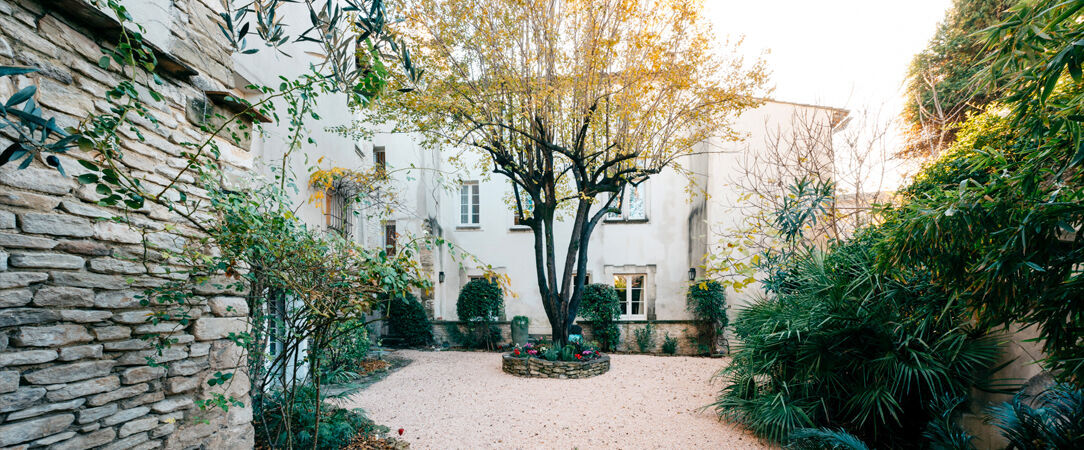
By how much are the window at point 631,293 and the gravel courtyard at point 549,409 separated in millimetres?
2772

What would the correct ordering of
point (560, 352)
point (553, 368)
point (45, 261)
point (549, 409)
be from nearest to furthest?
point (45, 261) < point (549, 409) < point (553, 368) < point (560, 352)

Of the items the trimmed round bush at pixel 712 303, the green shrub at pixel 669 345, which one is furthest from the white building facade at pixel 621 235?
the trimmed round bush at pixel 712 303

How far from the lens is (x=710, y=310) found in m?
10.3

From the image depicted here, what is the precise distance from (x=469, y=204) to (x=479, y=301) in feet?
9.05

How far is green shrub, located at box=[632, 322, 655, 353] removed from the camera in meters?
10.6

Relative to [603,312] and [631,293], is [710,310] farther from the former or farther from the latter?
[603,312]

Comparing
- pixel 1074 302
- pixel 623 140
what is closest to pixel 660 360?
Result: pixel 623 140

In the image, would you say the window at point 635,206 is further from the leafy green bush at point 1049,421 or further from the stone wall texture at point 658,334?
the leafy green bush at point 1049,421

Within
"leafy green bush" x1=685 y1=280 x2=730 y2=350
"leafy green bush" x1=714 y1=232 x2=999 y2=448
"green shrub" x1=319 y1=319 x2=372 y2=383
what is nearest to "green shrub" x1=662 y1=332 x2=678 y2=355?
"leafy green bush" x1=685 y1=280 x2=730 y2=350

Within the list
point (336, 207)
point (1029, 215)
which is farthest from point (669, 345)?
point (1029, 215)

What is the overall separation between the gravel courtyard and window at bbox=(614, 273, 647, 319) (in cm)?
277

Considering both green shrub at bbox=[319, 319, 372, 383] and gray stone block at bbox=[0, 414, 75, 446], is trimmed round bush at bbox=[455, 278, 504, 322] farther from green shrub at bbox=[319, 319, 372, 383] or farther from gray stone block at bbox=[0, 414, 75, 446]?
gray stone block at bbox=[0, 414, 75, 446]

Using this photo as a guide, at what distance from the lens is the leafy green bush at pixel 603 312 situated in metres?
10.6

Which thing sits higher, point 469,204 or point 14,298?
point 469,204
